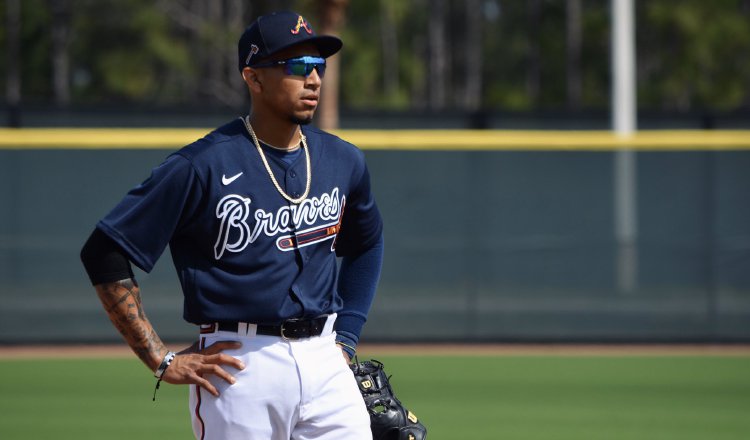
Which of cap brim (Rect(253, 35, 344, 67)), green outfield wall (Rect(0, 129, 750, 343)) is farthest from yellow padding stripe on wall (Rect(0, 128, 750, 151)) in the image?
cap brim (Rect(253, 35, 344, 67))

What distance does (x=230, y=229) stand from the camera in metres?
3.09

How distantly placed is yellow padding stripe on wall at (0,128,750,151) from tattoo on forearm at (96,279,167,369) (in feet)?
21.8

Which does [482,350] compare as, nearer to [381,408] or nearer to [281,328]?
[381,408]

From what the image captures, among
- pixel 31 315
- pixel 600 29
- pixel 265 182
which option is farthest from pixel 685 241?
pixel 600 29

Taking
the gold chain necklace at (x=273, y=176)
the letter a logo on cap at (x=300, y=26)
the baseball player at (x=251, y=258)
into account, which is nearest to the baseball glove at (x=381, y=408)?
the baseball player at (x=251, y=258)

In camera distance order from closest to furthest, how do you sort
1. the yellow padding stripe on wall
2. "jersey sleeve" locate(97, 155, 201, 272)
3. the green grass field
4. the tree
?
"jersey sleeve" locate(97, 155, 201, 272) → the green grass field → the yellow padding stripe on wall → the tree

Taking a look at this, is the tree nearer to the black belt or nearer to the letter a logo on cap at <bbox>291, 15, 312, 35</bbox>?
the letter a logo on cap at <bbox>291, 15, 312, 35</bbox>

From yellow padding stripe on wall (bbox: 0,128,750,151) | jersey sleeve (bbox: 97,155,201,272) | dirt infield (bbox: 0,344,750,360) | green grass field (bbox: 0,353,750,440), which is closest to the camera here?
jersey sleeve (bbox: 97,155,201,272)

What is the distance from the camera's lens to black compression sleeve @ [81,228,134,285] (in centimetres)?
305

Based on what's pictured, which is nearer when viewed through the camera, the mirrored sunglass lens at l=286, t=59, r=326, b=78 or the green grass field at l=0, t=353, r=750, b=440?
the mirrored sunglass lens at l=286, t=59, r=326, b=78

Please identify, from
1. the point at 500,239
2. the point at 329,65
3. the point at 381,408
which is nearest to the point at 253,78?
the point at 381,408

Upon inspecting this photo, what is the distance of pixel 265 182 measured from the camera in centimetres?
316

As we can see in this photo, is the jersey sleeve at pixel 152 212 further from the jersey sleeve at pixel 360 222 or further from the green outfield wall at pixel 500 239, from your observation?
the green outfield wall at pixel 500 239

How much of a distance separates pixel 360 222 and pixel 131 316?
0.79 metres
